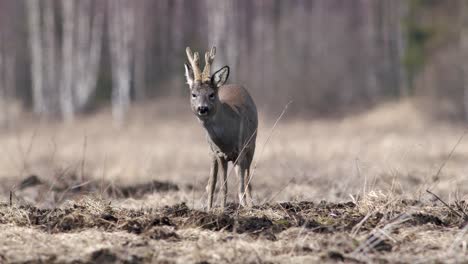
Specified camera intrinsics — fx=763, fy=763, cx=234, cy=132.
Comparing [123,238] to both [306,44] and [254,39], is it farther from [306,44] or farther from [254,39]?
[254,39]

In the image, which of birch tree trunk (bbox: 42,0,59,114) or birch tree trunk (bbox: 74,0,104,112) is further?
birch tree trunk (bbox: 74,0,104,112)

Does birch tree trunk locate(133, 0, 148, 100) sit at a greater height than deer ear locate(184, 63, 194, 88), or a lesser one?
lesser

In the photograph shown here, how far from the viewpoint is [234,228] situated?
538 centimetres

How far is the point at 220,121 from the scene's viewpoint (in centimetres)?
734

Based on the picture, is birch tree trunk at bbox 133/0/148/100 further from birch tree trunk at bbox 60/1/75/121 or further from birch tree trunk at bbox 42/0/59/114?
birch tree trunk at bbox 42/0/59/114

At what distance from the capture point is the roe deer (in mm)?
7074

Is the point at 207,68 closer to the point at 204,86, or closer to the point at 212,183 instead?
the point at 204,86

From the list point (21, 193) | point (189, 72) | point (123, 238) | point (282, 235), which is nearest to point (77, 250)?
point (123, 238)

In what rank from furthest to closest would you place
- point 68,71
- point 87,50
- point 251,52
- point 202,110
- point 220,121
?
point 87,50 < point 251,52 < point 68,71 < point 220,121 < point 202,110

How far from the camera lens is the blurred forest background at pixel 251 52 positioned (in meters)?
31.6

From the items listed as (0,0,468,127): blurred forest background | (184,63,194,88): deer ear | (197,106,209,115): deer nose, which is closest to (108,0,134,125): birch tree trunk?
(0,0,468,127): blurred forest background

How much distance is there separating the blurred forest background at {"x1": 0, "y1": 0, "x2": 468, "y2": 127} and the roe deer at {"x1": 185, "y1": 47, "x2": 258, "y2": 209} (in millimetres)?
20455

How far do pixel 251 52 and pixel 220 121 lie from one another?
28.5 metres

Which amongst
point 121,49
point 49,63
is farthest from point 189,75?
point 49,63
